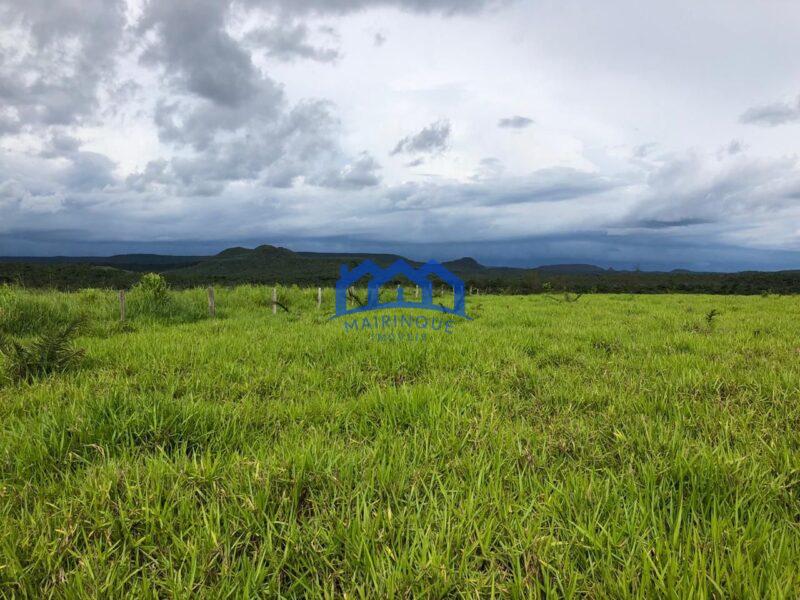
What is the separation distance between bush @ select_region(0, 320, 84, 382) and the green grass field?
0.52 feet

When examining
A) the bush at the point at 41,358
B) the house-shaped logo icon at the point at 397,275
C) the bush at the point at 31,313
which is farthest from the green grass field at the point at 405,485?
the house-shaped logo icon at the point at 397,275

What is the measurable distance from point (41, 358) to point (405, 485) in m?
5.30

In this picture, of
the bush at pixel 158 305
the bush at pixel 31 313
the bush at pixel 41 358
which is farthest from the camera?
the bush at pixel 158 305

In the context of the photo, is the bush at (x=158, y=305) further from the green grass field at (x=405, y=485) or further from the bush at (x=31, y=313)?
the green grass field at (x=405, y=485)

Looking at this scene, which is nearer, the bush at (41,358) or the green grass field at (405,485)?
the green grass field at (405,485)

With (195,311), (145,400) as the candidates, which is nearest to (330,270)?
(195,311)

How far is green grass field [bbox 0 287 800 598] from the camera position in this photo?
5.58 ft

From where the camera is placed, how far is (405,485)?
234 centimetres

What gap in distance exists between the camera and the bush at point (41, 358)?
16.0 ft

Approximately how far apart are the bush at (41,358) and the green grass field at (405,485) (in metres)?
0.16

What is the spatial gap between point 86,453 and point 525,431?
3223mm

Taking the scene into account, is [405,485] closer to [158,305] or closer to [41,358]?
[41,358]

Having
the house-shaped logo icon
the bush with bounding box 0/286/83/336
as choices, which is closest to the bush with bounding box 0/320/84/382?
the bush with bounding box 0/286/83/336

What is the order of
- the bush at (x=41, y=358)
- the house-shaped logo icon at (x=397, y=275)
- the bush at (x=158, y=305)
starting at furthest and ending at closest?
1. the house-shaped logo icon at (x=397, y=275)
2. the bush at (x=158, y=305)
3. the bush at (x=41, y=358)
